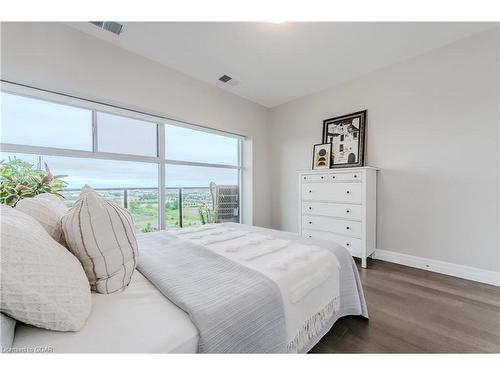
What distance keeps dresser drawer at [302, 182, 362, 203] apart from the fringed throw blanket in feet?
4.45

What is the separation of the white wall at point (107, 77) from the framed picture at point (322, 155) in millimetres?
1233

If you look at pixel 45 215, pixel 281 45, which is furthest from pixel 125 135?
pixel 281 45

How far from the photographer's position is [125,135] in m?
2.53

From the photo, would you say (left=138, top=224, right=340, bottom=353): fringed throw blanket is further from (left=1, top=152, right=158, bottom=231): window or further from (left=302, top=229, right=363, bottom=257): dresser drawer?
(left=1, top=152, right=158, bottom=231): window

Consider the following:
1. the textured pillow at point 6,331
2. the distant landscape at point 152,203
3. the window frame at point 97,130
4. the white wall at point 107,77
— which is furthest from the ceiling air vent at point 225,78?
the textured pillow at point 6,331

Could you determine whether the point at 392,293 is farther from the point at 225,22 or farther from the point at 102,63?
the point at 102,63

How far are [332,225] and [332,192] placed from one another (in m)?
0.43

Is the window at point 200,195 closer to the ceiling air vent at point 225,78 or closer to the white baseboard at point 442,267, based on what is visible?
the ceiling air vent at point 225,78

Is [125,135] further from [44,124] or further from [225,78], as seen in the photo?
[225,78]

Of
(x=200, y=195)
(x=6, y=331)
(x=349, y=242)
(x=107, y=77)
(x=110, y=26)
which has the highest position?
(x=110, y=26)

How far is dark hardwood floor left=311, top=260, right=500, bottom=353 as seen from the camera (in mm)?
1224

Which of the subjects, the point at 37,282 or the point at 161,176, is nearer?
the point at 37,282

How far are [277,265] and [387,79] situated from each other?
9.28 ft
